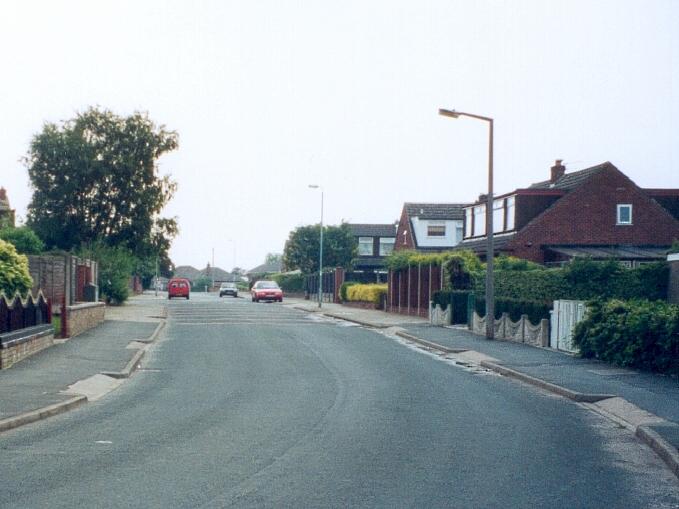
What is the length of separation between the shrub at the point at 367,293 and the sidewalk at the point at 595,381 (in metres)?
23.8

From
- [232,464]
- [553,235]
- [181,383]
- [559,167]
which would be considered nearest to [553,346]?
[181,383]

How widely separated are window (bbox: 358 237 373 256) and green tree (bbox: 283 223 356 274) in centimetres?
361

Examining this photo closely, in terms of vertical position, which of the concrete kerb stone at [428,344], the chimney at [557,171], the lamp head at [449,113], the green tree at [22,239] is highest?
the chimney at [557,171]

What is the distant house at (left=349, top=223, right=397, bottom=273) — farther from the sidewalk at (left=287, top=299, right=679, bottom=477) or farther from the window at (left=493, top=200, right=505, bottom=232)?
the sidewalk at (left=287, top=299, right=679, bottom=477)

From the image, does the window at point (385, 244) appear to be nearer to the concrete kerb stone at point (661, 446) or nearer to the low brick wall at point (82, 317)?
the low brick wall at point (82, 317)

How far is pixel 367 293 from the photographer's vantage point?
56.1 m

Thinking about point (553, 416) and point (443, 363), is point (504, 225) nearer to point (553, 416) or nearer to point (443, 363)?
point (443, 363)

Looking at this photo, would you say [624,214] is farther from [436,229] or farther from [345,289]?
[436,229]

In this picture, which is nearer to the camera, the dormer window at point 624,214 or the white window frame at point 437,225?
the dormer window at point 624,214

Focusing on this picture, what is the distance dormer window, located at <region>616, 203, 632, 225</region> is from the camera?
51.5 meters

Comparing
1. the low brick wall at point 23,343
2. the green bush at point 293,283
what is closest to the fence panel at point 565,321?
the low brick wall at point 23,343

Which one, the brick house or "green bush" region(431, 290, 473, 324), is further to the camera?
the brick house

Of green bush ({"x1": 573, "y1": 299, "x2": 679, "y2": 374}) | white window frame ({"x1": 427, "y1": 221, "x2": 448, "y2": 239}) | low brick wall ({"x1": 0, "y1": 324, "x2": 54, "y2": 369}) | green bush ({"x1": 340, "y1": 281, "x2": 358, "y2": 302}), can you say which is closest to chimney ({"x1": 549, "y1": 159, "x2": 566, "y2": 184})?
green bush ({"x1": 340, "y1": 281, "x2": 358, "y2": 302})

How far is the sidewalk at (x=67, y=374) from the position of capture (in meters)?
13.1
